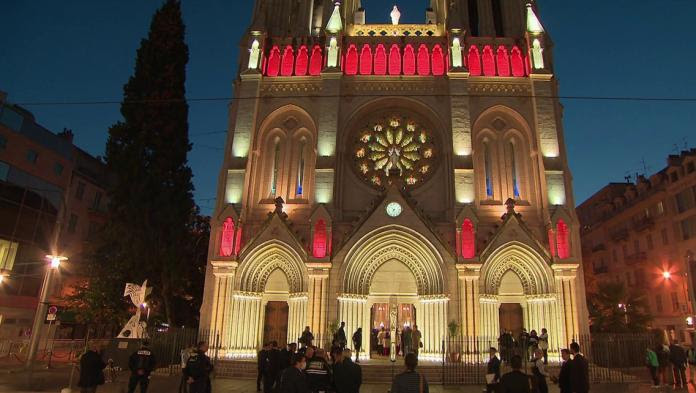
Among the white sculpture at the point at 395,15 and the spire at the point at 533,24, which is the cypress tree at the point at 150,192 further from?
the spire at the point at 533,24

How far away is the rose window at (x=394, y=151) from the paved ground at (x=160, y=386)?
12.5m

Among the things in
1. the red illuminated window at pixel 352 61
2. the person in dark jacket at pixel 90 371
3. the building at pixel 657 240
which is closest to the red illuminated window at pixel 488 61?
the red illuminated window at pixel 352 61

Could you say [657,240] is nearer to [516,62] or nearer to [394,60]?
[516,62]

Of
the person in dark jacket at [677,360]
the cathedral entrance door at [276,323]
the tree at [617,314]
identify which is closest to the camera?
the person in dark jacket at [677,360]

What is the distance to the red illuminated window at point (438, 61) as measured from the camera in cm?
2725

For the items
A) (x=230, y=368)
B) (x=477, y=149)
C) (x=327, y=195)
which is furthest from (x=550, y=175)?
(x=230, y=368)

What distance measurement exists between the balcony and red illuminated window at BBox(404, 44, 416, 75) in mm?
24968

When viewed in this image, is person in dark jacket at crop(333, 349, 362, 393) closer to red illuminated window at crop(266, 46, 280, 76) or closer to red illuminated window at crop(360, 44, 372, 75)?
red illuminated window at crop(360, 44, 372, 75)

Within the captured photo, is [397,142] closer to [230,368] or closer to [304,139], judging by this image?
[304,139]

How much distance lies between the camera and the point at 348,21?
3055 centimetres

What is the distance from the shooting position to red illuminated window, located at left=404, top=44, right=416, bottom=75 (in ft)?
89.9

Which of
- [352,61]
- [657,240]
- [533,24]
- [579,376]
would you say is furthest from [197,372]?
[657,240]

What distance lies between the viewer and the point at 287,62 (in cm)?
2775

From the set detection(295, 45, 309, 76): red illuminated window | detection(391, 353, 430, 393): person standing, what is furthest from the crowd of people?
detection(295, 45, 309, 76): red illuminated window
